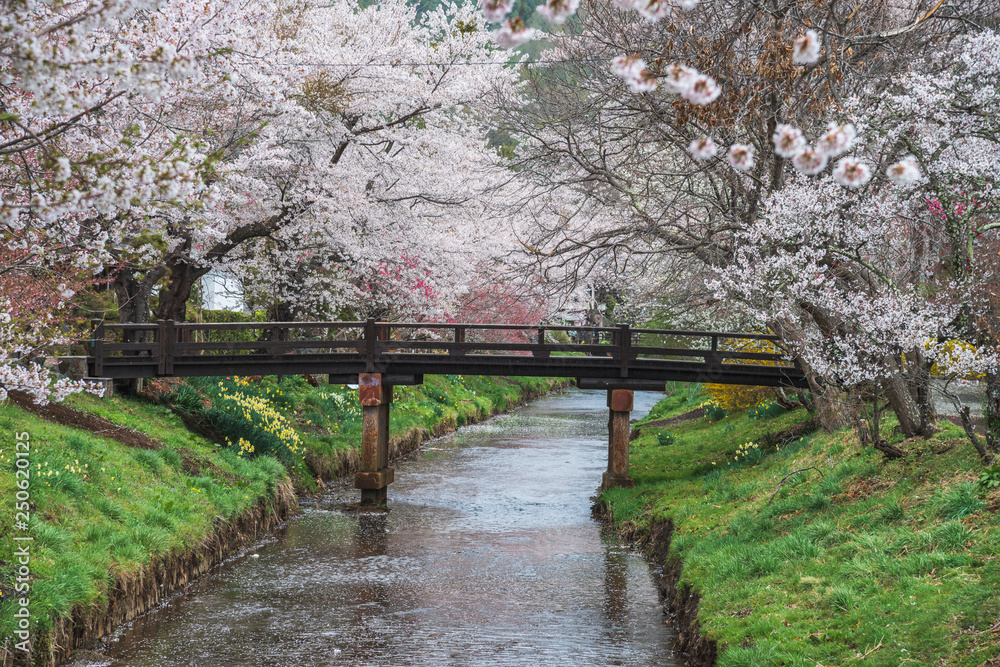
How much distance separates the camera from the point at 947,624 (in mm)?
6691

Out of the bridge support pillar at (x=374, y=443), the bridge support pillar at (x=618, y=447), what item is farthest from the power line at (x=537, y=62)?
the bridge support pillar at (x=618, y=447)

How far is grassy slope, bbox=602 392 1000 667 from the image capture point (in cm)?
688

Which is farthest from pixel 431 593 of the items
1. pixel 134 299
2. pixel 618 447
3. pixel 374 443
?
pixel 134 299

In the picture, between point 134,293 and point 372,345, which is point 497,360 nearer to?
point 372,345

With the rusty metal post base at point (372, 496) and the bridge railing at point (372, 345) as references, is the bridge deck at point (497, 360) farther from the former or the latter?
the rusty metal post base at point (372, 496)

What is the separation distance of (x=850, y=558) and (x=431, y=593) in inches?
212

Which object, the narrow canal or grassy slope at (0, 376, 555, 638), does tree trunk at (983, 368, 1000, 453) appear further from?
grassy slope at (0, 376, 555, 638)

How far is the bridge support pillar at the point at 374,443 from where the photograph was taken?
1653cm

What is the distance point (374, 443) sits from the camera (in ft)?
56.2

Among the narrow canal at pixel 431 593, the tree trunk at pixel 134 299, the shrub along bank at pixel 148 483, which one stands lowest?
the narrow canal at pixel 431 593

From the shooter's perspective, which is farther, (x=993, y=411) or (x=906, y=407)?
(x=906, y=407)

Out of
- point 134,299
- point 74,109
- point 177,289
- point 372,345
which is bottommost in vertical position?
point 372,345

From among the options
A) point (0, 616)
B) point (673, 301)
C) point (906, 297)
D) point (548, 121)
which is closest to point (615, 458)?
point (673, 301)

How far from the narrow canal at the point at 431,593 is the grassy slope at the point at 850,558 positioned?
1.21 meters
